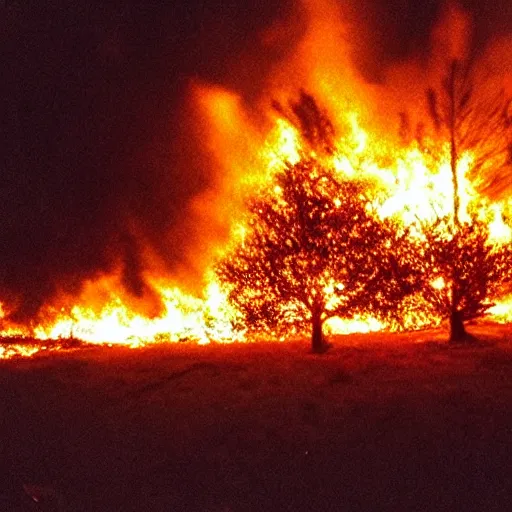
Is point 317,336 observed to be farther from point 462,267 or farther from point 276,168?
point 276,168

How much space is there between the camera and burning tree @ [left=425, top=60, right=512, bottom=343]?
529 inches

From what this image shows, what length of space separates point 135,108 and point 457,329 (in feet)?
35.0

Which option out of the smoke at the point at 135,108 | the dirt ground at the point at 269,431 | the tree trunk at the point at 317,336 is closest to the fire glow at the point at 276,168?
the smoke at the point at 135,108

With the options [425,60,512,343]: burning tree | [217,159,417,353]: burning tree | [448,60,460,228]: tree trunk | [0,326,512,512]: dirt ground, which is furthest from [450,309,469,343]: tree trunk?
[448,60,460,228]: tree trunk

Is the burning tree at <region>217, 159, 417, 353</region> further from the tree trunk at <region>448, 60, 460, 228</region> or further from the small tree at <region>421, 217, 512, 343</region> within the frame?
the tree trunk at <region>448, 60, 460, 228</region>

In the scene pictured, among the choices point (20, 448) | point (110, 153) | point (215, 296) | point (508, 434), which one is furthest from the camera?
point (110, 153)

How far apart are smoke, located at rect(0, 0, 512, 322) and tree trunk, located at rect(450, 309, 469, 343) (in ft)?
21.8

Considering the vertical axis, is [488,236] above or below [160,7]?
below

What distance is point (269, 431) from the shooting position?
32.3 feet

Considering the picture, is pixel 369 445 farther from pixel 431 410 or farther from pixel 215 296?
pixel 215 296

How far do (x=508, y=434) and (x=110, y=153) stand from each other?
45.0 ft

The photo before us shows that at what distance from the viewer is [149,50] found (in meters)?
19.6

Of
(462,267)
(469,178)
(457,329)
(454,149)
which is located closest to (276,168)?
(454,149)

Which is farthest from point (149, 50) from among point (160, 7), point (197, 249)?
point (197, 249)
